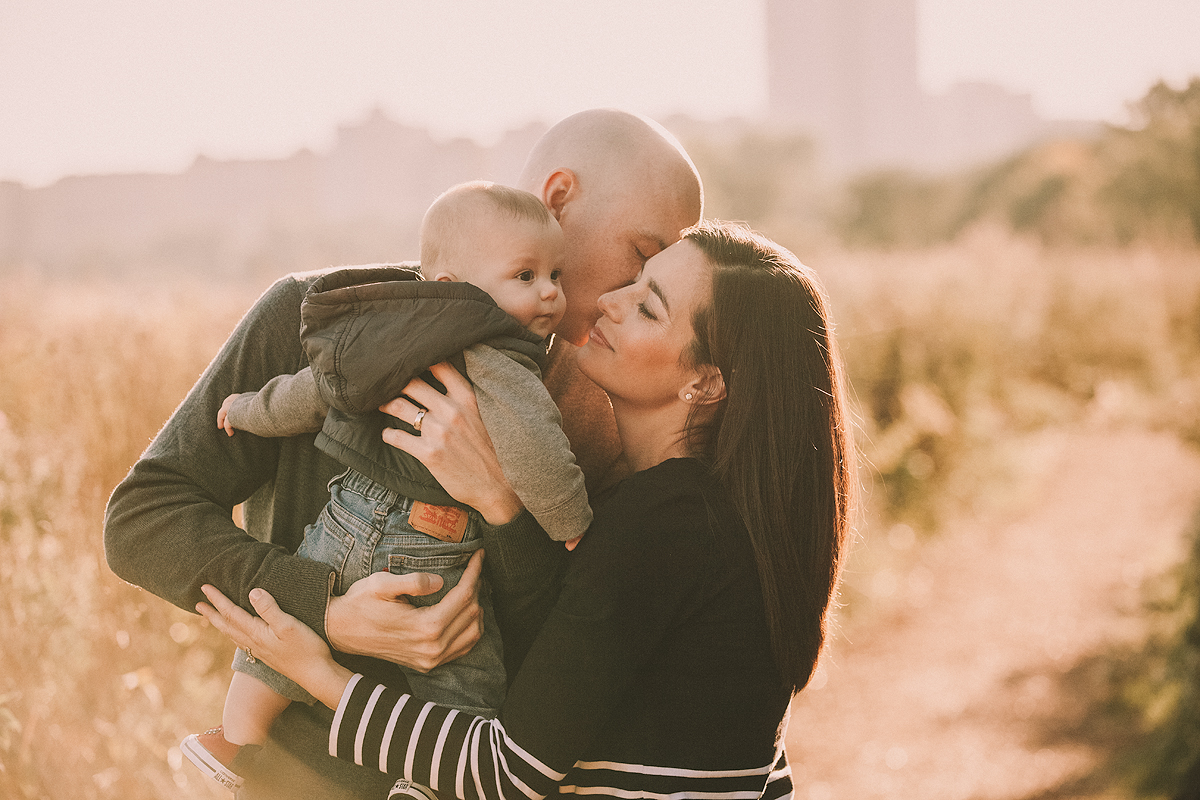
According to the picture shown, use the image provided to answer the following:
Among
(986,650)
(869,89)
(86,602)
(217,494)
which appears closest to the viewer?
(217,494)

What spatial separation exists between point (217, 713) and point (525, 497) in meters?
2.27

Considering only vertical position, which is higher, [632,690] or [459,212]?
[459,212]

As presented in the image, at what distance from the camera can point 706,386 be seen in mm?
2006

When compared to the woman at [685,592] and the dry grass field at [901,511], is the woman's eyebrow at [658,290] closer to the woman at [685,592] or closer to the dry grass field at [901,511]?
the woman at [685,592]

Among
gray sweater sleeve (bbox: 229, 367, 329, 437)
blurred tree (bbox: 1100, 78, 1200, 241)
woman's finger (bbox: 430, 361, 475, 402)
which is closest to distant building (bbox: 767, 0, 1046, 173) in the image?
blurred tree (bbox: 1100, 78, 1200, 241)

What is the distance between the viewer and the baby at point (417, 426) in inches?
69.4

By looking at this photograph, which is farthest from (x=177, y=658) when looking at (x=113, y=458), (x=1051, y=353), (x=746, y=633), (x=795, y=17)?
(x=795, y=17)

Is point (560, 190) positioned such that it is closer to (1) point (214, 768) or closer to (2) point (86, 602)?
(1) point (214, 768)

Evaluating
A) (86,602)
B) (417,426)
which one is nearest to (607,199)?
(417,426)

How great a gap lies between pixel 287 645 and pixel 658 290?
43.4 inches

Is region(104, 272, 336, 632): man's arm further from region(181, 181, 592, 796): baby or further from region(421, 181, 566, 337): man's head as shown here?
region(421, 181, 566, 337): man's head

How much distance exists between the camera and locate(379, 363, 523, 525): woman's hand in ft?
5.80

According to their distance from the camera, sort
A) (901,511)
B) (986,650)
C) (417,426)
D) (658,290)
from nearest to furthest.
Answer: (417,426), (658,290), (986,650), (901,511)

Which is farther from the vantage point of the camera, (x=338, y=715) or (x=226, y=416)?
(x=226, y=416)
